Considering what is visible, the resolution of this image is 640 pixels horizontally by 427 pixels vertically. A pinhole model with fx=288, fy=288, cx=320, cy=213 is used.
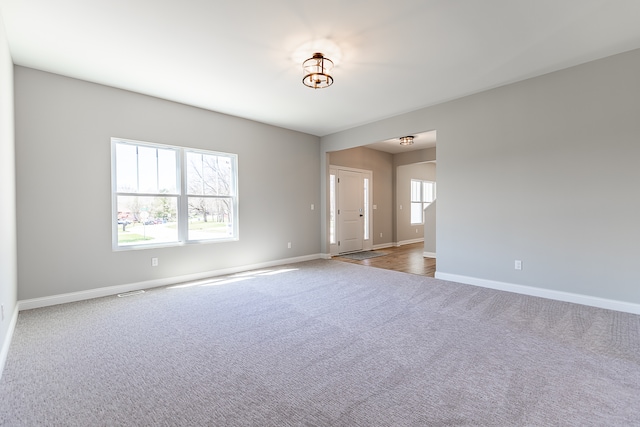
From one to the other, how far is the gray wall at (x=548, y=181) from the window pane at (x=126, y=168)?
4.54m

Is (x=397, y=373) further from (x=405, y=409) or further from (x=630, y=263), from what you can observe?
(x=630, y=263)

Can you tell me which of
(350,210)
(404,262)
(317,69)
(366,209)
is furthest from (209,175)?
(366,209)

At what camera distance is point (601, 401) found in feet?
5.56

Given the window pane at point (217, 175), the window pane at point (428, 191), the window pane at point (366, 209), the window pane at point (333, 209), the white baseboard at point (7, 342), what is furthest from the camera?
the window pane at point (428, 191)

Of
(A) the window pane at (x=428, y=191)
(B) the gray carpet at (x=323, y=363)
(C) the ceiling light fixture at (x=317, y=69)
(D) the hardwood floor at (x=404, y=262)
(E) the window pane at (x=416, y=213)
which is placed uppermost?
(C) the ceiling light fixture at (x=317, y=69)

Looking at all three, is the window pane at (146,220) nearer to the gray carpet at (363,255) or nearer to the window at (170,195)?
the window at (170,195)

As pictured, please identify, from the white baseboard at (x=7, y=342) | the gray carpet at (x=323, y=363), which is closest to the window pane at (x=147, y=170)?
the gray carpet at (x=323, y=363)

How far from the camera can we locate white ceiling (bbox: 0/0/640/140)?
2396 millimetres

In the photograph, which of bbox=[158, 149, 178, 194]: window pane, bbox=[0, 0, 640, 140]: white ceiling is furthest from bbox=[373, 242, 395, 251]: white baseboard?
bbox=[158, 149, 178, 194]: window pane

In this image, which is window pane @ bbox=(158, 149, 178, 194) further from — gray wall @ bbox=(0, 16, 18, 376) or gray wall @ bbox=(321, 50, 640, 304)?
gray wall @ bbox=(321, 50, 640, 304)

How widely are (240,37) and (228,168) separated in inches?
107

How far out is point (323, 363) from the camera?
7.05 feet

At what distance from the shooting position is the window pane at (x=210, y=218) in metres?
4.73

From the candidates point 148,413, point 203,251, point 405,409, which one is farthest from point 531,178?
point 203,251
